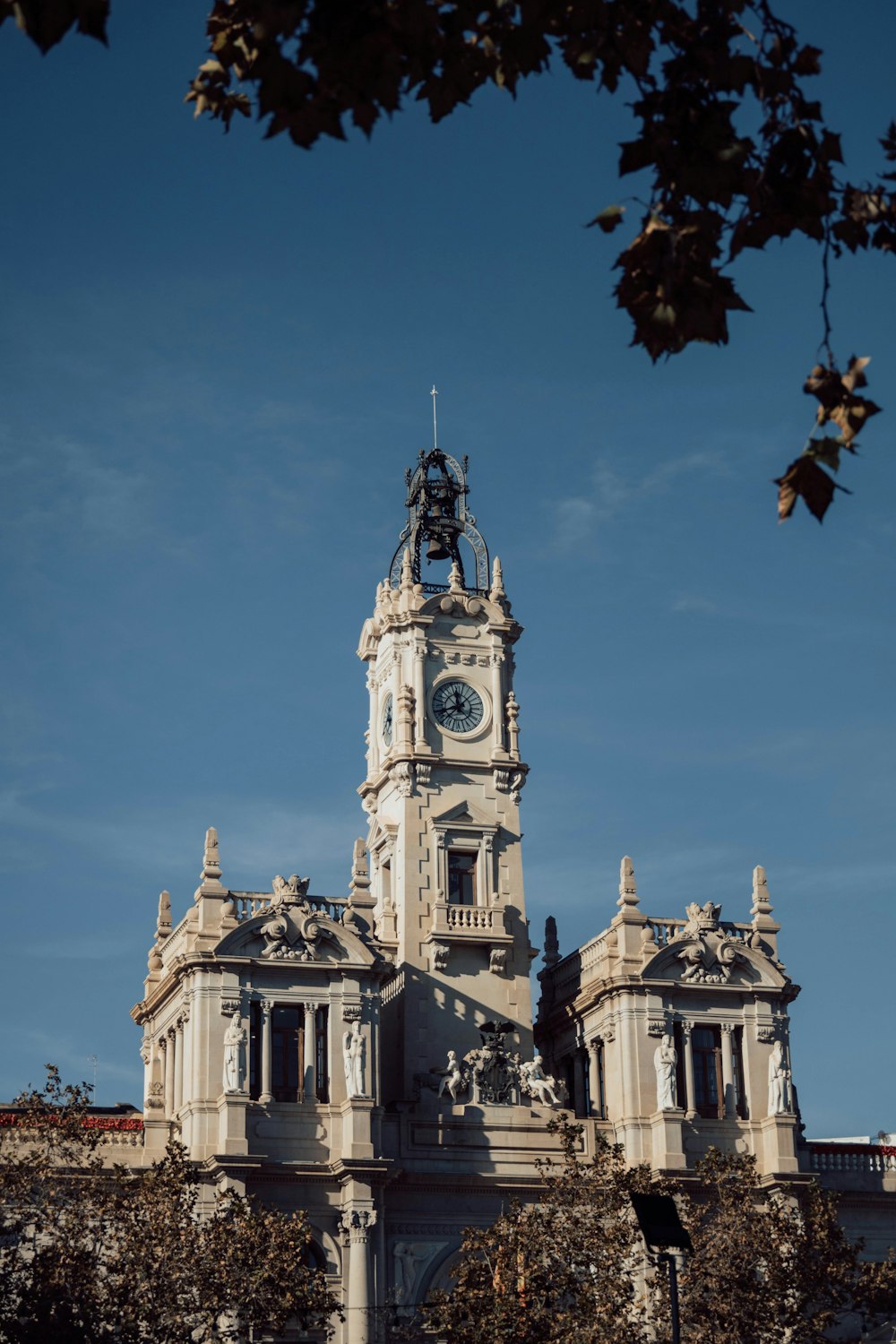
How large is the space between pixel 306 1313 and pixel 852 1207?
22.4m

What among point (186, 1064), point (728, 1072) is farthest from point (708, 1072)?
point (186, 1064)

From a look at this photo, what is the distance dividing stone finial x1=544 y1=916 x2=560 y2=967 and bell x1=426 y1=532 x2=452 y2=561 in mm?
13434

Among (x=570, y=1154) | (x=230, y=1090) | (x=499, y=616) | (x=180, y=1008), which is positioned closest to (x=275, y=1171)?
(x=230, y=1090)

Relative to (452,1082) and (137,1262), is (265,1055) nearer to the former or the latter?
(452,1082)

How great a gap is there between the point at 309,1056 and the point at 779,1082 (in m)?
15.0

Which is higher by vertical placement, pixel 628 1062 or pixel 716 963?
pixel 716 963

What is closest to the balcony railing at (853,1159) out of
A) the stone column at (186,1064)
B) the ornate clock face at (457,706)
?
the ornate clock face at (457,706)

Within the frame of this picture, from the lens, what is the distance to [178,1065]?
65.9m

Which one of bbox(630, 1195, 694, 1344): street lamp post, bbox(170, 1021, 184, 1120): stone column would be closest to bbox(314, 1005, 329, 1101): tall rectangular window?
bbox(170, 1021, 184, 1120): stone column

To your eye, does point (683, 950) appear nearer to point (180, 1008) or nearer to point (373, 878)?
point (373, 878)

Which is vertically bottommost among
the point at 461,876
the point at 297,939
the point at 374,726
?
the point at 297,939

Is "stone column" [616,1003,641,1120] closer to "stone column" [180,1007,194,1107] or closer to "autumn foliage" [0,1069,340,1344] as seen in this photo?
"stone column" [180,1007,194,1107]

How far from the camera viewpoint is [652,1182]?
177ft

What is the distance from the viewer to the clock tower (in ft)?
224
